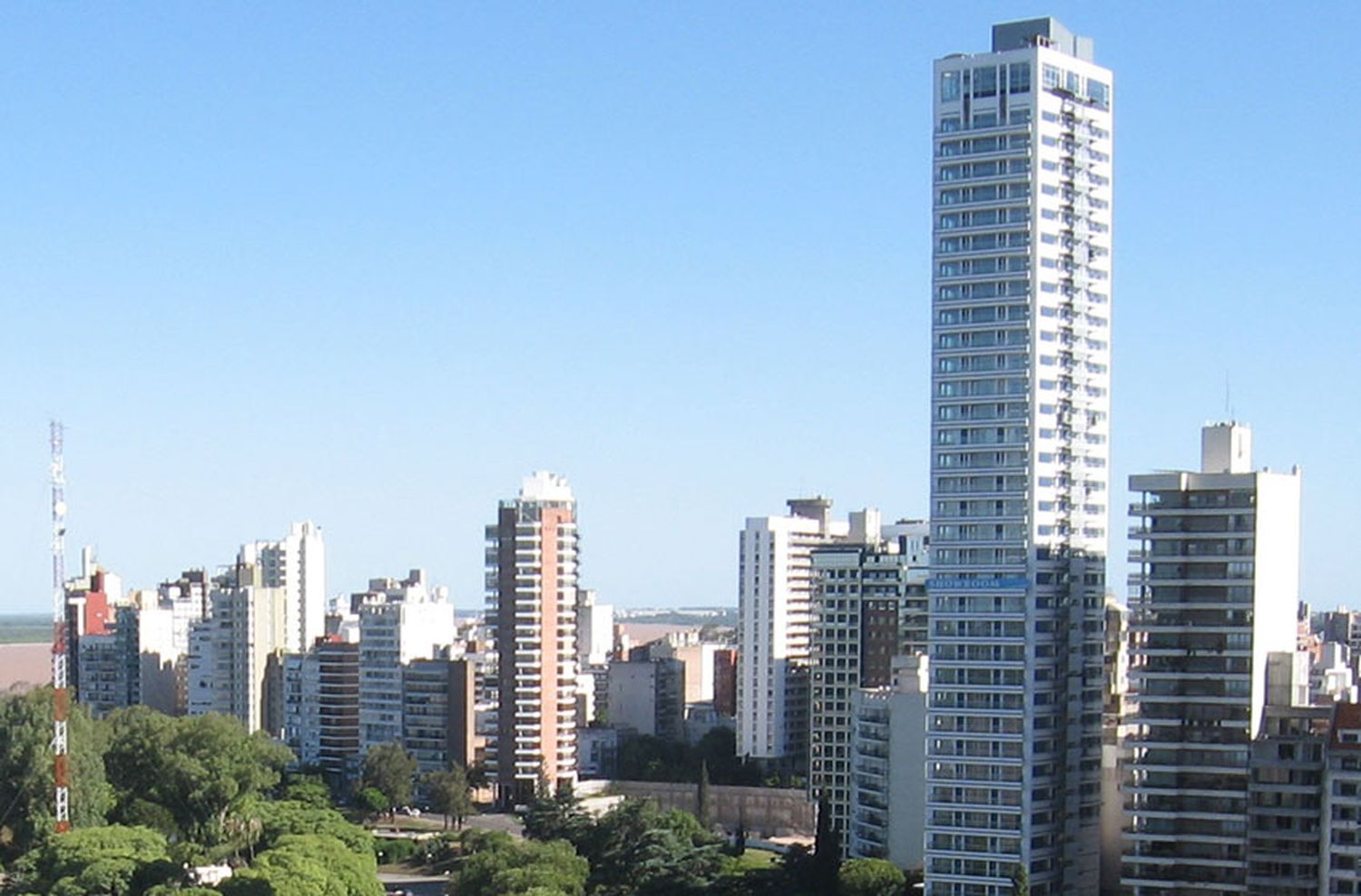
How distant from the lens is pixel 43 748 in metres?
53.4

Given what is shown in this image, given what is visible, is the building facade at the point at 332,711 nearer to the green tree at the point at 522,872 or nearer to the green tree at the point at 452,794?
the green tree at the point at 452,794

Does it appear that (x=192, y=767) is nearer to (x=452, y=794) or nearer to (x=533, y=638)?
(x=452, y=794)

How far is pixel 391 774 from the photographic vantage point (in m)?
64.2

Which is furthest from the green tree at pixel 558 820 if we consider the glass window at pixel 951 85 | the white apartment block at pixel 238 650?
the white apartment block at pixel 238 650

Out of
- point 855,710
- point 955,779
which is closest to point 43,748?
point 855,710

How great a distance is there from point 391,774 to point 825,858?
22.0 metres

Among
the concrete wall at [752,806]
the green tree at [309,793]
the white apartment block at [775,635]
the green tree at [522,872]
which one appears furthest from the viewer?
the white apartment block at [775,635]

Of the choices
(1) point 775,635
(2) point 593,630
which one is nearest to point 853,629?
(1) point 775,635

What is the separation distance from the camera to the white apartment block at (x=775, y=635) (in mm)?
67625

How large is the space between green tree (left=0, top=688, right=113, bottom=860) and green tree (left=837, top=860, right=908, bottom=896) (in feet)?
73.5

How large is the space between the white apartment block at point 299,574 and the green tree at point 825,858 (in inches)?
1610

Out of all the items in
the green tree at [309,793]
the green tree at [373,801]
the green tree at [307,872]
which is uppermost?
the green tree at [307,872]

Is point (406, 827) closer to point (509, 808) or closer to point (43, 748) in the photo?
point (509, 808)

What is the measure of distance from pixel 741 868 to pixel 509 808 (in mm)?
15522
